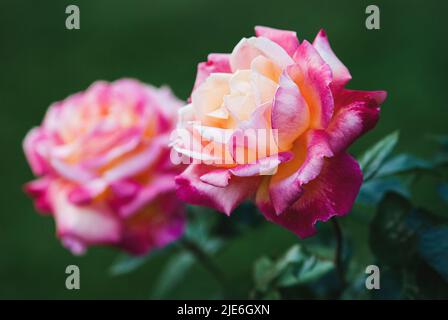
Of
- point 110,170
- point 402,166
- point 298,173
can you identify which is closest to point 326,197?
point 298,173

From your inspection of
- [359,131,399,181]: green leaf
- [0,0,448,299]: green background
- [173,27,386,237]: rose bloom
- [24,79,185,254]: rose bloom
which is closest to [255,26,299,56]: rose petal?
[173,27,386,237]: rose bloom

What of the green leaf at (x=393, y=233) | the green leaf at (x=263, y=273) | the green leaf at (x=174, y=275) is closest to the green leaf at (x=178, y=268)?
the green leaf at (x=174, y=275)

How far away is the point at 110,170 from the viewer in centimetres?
72

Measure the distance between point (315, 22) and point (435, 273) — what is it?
1.22 meters

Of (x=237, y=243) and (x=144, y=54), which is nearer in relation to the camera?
(x=237, y=243)

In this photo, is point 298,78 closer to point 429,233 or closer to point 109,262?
point 429,233

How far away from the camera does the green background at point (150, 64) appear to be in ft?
4.54

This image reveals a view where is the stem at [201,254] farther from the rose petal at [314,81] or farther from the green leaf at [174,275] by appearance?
the rose petal at [314,81]

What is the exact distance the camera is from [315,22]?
1702 millimetres

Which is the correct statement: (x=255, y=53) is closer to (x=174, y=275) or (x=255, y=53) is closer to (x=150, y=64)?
(x=174, y=275)

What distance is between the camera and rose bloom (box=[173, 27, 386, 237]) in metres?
0.47

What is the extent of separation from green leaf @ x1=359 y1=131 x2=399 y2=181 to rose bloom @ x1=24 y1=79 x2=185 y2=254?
225 millimetres

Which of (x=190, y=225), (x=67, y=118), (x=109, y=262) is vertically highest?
(x=67, y=118)
